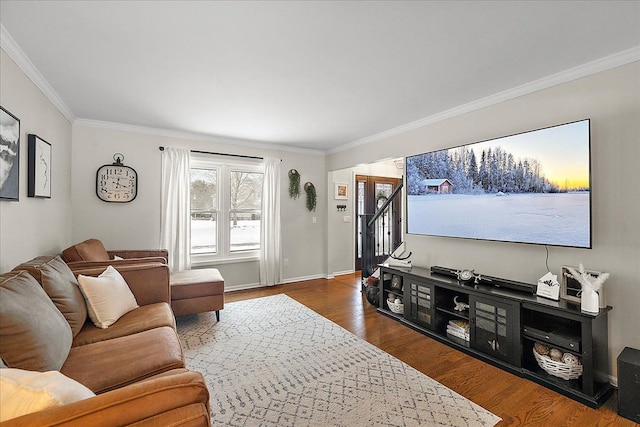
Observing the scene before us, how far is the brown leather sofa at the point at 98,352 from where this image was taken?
0.86m

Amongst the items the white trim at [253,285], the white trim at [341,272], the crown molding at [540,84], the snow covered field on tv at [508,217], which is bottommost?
the white trim at [253,285]

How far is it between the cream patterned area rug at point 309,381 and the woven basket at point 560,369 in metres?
0.71

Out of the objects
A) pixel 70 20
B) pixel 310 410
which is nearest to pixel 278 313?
pixel 310 410

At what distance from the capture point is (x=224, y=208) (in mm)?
4656

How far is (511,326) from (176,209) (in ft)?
13.5

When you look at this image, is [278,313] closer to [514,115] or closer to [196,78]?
[196,78]

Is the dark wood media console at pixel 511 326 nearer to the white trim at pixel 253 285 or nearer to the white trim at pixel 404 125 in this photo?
the white trim at pixel 404 125

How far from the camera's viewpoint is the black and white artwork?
1.92 meters

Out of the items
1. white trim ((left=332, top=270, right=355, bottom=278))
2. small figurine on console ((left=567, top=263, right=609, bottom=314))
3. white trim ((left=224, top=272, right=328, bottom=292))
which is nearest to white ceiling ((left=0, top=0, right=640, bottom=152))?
small figurine on console ((left=567, top=263, right=609, bottom=314))

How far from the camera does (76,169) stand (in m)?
3.63

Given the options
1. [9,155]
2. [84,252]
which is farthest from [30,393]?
[84,252]

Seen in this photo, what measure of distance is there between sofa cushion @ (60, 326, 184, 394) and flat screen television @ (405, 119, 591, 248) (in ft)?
8.94

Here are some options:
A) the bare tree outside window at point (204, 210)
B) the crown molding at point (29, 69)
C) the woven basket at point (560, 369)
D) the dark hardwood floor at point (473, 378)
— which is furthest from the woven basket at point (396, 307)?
the crown molding at point (29, 69)

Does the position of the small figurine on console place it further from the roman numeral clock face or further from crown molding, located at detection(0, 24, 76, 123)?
the roman numeral clock face
